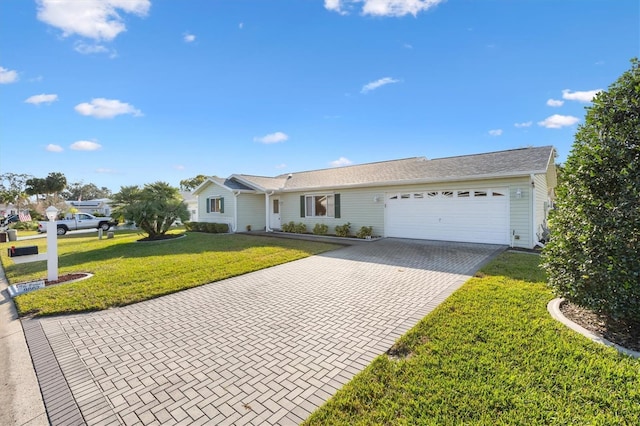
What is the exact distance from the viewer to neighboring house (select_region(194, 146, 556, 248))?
10.4 meters

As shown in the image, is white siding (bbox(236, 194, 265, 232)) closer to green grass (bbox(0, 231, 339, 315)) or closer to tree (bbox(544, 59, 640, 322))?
green grass (bbox(0, 231, 339, 315))

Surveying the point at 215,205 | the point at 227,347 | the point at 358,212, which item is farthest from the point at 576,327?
the point at 215,205

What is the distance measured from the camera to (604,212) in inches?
145

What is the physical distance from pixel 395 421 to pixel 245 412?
133cm

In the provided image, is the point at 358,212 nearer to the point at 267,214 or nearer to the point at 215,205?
the point at 267,214

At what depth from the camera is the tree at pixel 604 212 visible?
3447 mm

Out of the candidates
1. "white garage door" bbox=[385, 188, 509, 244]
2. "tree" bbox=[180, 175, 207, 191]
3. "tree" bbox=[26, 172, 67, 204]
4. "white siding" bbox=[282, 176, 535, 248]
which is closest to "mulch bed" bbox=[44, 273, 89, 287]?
"white siding" bbox=[282, 176, 535, 248]

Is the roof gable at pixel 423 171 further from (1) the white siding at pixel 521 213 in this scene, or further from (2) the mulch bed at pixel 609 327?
(2) the mulch bed at pixel 609 327

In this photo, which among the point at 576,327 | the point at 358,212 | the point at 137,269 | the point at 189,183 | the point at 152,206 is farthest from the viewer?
the point at 189,183

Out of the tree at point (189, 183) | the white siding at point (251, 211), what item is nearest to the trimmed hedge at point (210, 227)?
the white siding at point (251, 211)

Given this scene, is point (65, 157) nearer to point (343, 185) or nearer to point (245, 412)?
point (343, 185)

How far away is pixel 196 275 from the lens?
7492 mm

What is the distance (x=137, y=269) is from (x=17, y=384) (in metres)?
5.55

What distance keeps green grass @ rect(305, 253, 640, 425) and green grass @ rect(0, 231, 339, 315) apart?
5.24m
